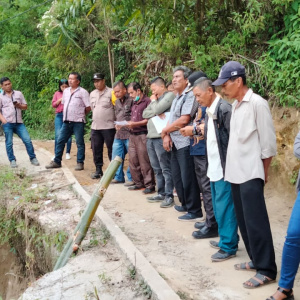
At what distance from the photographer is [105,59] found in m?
15.7

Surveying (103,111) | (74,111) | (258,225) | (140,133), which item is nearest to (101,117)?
(103,111)

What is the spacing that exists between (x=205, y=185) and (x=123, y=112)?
3.18 metres

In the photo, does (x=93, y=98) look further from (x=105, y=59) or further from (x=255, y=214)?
(x=105, y=59)

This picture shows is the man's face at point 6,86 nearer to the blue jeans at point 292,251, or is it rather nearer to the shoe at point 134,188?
the shoe at point 134,188

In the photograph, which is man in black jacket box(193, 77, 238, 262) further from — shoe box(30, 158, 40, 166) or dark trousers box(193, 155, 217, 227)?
shoe box(30, 158, 40, 166)

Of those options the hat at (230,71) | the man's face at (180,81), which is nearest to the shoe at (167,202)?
the man's face at (180,81)

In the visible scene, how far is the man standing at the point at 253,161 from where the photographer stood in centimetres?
373

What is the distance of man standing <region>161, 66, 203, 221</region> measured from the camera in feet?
18.6

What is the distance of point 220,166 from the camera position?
4.41m

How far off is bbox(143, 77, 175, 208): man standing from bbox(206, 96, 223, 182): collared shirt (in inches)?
81.6

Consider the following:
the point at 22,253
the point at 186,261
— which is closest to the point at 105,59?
the point at 22,253

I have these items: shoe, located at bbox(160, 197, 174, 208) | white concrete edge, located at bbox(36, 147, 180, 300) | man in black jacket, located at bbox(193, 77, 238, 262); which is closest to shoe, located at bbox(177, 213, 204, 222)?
shoe, located at bbox(160, 197, 174, 208)

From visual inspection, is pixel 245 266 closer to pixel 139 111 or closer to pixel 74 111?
pixel 139 111

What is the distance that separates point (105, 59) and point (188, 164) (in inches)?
424
